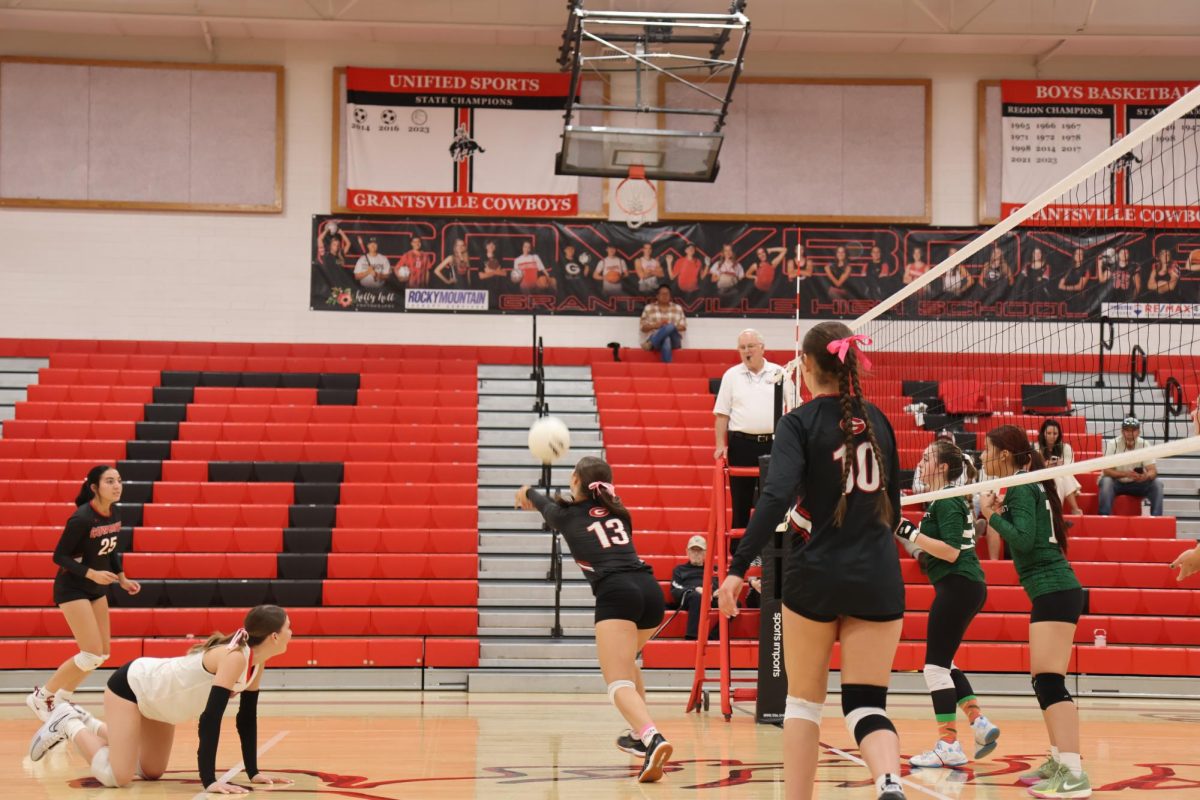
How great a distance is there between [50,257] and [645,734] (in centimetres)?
1268

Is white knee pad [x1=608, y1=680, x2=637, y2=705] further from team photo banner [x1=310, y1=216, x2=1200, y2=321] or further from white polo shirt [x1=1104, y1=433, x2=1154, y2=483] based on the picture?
team photo banner [x1=310, y1=216, x2=1200, y2=321]

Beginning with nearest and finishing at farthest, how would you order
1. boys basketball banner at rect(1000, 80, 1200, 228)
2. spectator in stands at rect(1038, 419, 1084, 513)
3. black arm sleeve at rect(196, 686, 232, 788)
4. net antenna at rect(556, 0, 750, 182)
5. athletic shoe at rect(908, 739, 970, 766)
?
black arm sleeve at rect(196, 686, 232, 788) → athletic shoe at rect(908, 739, 970, 766) → spectator in stands at rect(1038, 419, 1084, 513) → net antenna at rect(556, 0, 750, 182) → boys basketball banner at rect(1000, 80, 1200, 228)

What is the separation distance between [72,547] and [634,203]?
31.5ft

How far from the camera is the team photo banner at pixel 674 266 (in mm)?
15570

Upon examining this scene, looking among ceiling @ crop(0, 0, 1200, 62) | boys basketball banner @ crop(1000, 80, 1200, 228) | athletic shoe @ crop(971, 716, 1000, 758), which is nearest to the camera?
athletic shoe @ crop(971, 716, 1000, 758)

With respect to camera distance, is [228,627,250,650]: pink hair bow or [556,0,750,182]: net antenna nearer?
[228,627,250,650]: pink hair bow

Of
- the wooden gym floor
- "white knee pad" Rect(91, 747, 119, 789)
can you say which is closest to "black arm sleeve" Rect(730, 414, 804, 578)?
the wooden gym floor

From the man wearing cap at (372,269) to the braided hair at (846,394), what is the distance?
12.2 m

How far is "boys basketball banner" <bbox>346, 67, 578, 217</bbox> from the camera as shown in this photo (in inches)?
617

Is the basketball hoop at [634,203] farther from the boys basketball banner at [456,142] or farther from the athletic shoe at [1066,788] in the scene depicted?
the athletic shoe at [1066,788]

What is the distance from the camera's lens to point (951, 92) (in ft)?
52.7

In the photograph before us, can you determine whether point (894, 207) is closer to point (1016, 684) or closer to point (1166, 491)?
point (1166, 491)

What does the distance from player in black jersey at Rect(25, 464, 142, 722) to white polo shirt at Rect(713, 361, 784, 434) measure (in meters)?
4.18

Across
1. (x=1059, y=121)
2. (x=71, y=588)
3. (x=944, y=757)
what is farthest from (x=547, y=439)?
(x=1059, y=121)
